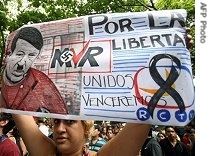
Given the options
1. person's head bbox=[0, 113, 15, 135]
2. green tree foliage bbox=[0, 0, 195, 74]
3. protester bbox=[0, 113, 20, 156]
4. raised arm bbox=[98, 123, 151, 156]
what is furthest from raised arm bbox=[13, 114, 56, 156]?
green tree foliage bbox=[0, 0, 195, 74]

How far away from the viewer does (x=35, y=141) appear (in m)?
2.61

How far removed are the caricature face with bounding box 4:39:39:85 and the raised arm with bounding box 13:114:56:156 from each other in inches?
11.2

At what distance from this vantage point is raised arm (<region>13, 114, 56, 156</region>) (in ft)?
8.50

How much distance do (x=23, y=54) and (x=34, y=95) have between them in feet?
0.99

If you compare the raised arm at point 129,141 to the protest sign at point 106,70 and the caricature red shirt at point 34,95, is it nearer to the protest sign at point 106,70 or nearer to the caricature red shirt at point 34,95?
the protest sign at point 106,70

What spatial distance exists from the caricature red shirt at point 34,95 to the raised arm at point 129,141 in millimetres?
363

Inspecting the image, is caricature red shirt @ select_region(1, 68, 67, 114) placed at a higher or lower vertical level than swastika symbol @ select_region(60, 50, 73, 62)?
lower

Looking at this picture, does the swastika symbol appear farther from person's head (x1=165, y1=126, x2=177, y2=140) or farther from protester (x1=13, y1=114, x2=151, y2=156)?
person's head (x1=165, y1=126, x2=177, y2=140)

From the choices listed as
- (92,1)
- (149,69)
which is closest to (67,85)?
(149,69)

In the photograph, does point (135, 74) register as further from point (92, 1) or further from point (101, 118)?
point (92, 1)

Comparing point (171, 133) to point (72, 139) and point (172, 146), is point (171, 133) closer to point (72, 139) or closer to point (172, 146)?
point (172, 146)

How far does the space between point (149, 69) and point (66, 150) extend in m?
0.64

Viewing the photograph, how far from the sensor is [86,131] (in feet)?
8.38

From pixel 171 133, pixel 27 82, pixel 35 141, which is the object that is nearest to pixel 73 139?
pixel 35 141
